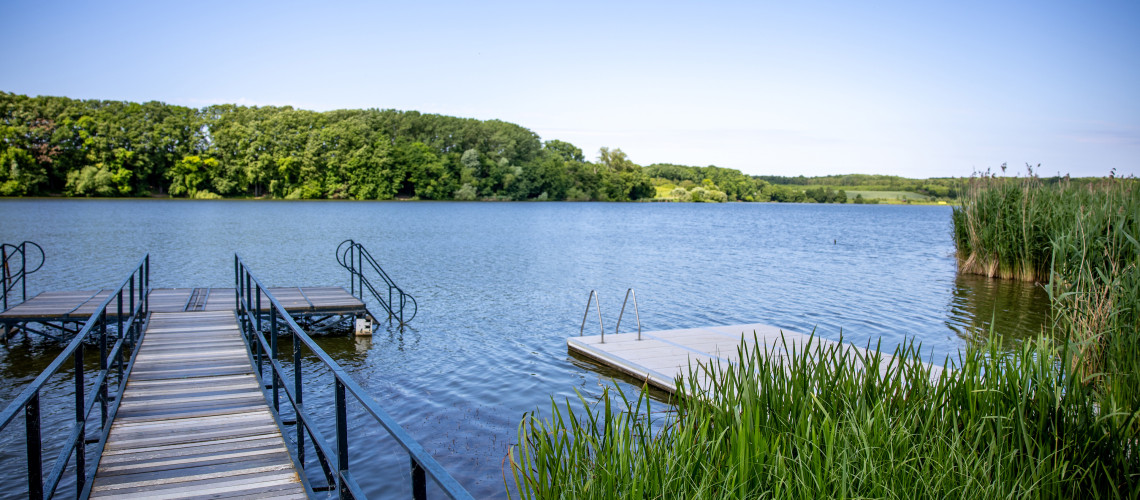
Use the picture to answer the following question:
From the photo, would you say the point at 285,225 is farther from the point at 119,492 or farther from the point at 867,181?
the point at 867,181

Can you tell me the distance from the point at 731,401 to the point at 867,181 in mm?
189378

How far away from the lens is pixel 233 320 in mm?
9609

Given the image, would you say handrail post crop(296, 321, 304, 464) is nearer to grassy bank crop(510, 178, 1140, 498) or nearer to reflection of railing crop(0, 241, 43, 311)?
grassy bank crop(510, 178, 1140, 498)

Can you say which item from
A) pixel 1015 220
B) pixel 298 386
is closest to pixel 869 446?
pixel 298 386

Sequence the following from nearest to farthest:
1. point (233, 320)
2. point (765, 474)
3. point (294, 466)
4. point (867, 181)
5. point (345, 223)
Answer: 1. point (765, 474)
2. point (294, 466)
3. point (233, 320)
4. point (345, 223)
5. point (867, 181)

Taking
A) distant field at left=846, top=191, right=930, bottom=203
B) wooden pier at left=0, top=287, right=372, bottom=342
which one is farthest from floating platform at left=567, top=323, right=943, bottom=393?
distant field at left=846, top=191, right=930, bottom=203

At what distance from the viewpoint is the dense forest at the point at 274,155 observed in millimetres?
77438

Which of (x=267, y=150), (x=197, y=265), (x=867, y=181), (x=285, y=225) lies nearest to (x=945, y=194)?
(x=867, y=181)

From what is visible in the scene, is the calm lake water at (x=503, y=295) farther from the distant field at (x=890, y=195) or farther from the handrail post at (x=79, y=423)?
the distant field at (x=890, y=195)

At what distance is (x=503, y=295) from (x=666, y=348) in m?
8.04

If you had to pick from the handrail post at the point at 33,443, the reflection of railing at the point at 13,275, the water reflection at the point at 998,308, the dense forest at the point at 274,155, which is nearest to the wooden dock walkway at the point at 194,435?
the handrail post at the point at 33,443

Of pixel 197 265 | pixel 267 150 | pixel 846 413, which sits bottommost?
pixel 197 265

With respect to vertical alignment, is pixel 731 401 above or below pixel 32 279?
above

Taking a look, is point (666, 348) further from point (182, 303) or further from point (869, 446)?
point (182, 303)
